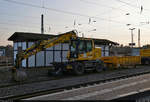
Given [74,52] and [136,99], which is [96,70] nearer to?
[74,52]

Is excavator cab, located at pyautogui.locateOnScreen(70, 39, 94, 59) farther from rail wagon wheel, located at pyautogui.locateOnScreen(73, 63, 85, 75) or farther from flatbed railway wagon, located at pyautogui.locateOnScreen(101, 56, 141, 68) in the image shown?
flatbed railway wagon, located at pyautogui.locateOnScreen(101, 56, 141, 68)

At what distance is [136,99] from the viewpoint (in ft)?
11.1

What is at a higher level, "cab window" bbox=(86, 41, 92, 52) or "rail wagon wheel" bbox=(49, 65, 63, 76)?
"cab window" bbox=(86, 41, 92, 52)

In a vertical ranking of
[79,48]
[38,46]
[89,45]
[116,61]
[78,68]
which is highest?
[89,45]

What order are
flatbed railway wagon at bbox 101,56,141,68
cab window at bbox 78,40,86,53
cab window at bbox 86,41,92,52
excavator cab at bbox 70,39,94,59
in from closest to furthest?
excavator cab at bbox 70,39,94,59 → cab window at bbox 78,40,86,53 → cab window at bbox 86,41,92,52 → flatbed railway wagon at bbox 101,56,141,68

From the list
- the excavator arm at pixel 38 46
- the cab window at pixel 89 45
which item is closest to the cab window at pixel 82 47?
the cab window at pixel 89 45

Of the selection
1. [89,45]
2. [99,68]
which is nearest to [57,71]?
[89,45]

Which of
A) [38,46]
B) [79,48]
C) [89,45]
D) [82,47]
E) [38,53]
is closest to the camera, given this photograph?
[38,46]

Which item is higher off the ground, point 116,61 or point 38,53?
point 38,53

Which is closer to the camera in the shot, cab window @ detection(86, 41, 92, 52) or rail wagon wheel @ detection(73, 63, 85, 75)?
rail wagon wheel @ detection(73, 63, 85, 75)

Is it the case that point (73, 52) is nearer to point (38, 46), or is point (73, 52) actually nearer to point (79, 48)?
point (79, 48)

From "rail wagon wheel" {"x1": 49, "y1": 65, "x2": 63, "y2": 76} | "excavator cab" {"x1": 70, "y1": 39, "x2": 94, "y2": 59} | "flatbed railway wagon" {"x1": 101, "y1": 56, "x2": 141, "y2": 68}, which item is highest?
"excavator cab" {"x1": 70, "y1": 39, "x2": 94, "y2": 59}

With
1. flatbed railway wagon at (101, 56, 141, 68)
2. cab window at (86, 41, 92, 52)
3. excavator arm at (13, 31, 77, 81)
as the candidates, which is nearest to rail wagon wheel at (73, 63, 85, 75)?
cab window at (86, 41, 92, 52)

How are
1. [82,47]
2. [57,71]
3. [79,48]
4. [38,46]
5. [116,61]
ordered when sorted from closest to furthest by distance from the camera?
[38,46] < [57,71] < [79,48] < [82,47] < [116,61]
